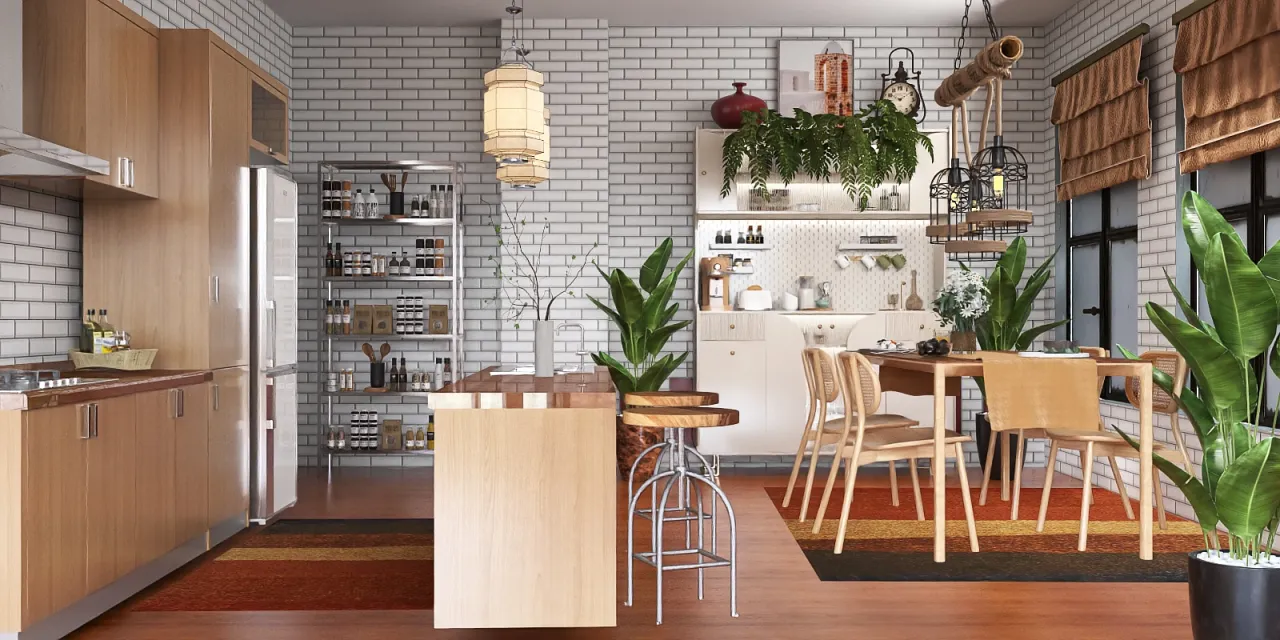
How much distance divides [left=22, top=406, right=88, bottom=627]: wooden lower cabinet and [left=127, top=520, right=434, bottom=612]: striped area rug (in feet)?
1.79

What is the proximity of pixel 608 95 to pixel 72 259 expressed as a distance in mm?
4197

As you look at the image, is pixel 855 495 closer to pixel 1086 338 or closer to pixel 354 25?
pixel 1086 338

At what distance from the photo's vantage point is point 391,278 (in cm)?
746

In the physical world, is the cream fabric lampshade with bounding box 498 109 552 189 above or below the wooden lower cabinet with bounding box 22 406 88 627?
above

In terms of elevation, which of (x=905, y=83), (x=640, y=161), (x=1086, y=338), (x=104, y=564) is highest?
(x=905, y=83)

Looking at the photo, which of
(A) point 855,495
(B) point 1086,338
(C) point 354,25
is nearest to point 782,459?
(A) point 855,495

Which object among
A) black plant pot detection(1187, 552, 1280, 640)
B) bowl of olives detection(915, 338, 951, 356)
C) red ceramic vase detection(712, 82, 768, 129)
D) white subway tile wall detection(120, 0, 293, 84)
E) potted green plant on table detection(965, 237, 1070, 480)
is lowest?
black plant pot detection(1187, 552, 1280, 640)

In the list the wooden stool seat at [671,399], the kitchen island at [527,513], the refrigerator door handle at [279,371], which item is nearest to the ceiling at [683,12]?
the refrigerator door handle at [279,371]

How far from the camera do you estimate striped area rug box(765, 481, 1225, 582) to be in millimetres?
4641

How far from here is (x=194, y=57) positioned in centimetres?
513

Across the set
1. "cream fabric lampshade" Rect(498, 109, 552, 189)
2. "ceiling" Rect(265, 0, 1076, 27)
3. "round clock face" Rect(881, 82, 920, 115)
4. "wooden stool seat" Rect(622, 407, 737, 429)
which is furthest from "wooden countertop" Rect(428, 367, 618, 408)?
"round clock face" Rect(881, 82, 920, 115)

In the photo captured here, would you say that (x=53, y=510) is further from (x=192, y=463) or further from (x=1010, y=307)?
(x=1010, y=307)

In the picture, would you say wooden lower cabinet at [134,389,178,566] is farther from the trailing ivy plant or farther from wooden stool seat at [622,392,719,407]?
the trailing ivy plant

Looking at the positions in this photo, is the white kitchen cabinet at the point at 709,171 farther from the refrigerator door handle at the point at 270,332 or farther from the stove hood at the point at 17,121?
the stove hood at the point at 17,121
